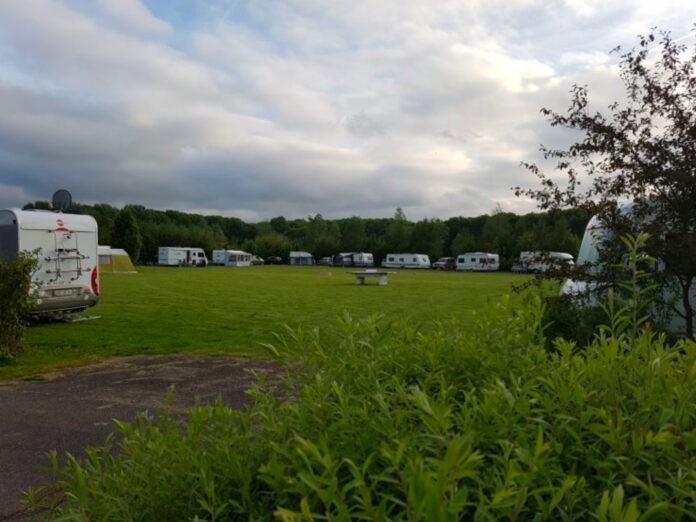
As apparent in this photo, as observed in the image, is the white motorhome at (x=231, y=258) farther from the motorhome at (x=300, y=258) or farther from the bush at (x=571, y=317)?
the bush at (x=571, y=317)

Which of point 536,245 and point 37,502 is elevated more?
point 536,245

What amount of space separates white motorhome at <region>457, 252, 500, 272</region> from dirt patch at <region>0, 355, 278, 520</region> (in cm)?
7459

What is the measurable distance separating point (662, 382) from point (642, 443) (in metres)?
0.38

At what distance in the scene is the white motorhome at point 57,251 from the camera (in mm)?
14250

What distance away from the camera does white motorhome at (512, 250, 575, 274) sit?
26.9 ft

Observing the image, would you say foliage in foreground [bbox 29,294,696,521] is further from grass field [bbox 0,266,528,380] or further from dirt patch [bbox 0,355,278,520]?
dirt patch [bbox 0,355,278,520]

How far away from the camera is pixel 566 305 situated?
8109 mm

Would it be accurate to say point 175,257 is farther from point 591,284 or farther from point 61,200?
point 591,284

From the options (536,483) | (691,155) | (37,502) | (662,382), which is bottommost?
(37,502)

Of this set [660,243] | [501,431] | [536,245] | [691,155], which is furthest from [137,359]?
[501,431]

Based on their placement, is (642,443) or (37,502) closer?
(642,443)

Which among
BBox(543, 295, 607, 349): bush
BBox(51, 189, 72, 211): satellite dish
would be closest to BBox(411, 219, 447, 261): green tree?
BBox(51, 189, 72, 211): satellite dish

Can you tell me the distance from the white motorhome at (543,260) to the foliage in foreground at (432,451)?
629 cm

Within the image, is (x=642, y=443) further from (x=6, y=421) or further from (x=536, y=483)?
(x=6, y=421)
